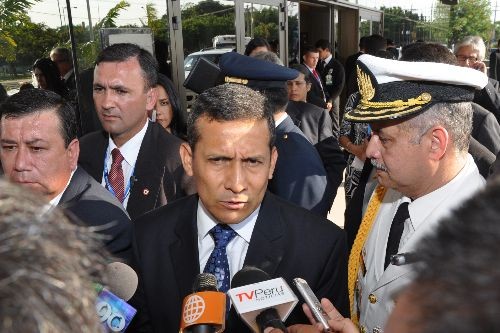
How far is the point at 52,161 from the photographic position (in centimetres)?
231

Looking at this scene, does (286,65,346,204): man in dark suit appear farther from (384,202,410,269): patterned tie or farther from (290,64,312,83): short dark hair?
(384,202,410,269): patterned tie

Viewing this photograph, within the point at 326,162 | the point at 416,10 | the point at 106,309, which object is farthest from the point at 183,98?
the point at 416,10

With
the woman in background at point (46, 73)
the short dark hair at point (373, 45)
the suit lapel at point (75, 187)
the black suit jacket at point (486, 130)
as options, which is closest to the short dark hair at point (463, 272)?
the suit lapel at point (75, 187)

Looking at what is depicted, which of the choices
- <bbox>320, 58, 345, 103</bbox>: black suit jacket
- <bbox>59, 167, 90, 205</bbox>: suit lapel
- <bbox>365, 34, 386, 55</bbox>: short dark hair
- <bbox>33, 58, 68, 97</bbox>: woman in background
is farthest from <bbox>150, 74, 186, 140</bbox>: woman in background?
<bbox>320, 58, 345, 103</bbox>: black suit jacket

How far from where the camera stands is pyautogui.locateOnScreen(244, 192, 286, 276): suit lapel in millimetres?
1854

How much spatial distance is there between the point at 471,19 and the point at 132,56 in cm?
4065

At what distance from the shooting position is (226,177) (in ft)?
6.27

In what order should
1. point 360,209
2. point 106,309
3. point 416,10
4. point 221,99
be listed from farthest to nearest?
point 416,10 → point 360,209 → point 221,99 → point 106,309

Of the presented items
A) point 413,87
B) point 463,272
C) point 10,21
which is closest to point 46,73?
point 10,21

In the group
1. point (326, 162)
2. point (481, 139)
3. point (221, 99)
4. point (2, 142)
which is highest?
point (221, 99)

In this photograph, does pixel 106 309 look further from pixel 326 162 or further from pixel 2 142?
pixel 326 162

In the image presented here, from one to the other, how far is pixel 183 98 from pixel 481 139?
3.18 m

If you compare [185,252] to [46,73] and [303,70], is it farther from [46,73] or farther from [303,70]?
[303,70]

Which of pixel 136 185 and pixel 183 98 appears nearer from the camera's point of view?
pixel 136 185
